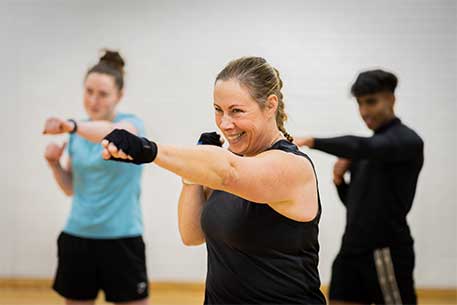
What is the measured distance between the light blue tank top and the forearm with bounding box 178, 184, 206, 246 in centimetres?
97

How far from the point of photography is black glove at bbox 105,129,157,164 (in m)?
1.11

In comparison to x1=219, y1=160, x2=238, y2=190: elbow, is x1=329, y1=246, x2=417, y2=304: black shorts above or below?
below

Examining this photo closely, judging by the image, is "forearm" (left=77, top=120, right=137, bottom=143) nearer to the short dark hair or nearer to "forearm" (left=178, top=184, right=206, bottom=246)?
"forearm" (left=178, top=184, right=206, bottom=246)

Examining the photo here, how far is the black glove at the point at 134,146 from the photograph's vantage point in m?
1.11

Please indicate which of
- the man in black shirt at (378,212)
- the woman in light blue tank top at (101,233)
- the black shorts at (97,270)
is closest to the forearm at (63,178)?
the woman in light blue tank top at (101,233)

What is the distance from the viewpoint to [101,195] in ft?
8.66

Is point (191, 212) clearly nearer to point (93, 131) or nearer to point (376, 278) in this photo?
point (93, 131)

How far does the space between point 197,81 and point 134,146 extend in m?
3.16

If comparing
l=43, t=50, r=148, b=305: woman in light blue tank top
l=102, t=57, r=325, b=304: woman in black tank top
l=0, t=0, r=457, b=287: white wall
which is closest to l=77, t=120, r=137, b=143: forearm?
l=43, t=50, r=148, b=305: woman in light blue tank top

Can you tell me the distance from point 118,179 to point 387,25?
7.47 feet

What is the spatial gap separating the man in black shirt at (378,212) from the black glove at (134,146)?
1392mm

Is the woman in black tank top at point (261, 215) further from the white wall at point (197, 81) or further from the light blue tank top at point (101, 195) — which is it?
the white wall at point (197, 81)

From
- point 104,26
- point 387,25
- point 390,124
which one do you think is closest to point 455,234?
point 387,25

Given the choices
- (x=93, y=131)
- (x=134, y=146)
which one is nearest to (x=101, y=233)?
(x=93, y=131)
